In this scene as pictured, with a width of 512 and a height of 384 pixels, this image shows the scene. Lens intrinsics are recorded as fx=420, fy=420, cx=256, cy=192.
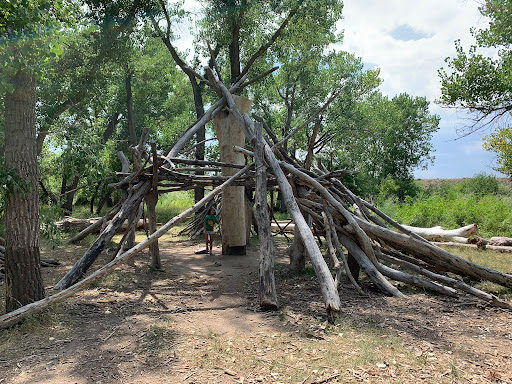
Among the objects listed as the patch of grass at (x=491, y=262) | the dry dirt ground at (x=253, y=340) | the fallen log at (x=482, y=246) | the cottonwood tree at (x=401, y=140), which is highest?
the cottonwood tree at (x=401, y=140)

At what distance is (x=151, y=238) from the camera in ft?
17.7

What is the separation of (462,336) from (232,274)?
4295 millimetres

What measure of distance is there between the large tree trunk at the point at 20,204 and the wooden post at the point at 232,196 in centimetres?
502

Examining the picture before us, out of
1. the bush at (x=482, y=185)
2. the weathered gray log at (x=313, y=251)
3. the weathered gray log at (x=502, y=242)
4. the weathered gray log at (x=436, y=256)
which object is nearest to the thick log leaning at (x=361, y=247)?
the weathered gray log at (x=436, y=256)

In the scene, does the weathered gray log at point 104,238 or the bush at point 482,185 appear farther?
the bush at point 482,185

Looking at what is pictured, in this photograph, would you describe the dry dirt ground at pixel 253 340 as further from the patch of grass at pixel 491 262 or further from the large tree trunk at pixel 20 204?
the patch of grass at pixel 491 262

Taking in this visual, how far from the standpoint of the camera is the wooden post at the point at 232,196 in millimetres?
9648

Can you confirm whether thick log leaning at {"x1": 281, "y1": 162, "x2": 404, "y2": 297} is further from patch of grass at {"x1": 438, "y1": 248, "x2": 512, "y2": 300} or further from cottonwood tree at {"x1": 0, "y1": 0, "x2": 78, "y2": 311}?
cottonwood tree at {"x1": 0, "y1": 0, "x2": 78, "y2": 311}

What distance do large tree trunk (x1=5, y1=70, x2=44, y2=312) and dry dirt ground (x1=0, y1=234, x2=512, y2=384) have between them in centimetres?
51

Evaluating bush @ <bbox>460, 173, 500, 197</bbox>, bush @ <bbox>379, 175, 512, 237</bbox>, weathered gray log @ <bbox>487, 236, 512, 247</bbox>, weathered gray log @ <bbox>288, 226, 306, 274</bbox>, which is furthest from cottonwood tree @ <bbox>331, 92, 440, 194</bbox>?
weathered gray log @ <bbox>288, 226, 306, 274</bbox>

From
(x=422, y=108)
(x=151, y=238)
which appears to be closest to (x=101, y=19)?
(x=151, y=238)

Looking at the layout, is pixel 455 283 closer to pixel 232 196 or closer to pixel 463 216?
pixel 232 196

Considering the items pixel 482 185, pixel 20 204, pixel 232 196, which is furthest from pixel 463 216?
pixel 482 185

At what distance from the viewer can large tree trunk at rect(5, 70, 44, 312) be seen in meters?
4.93
